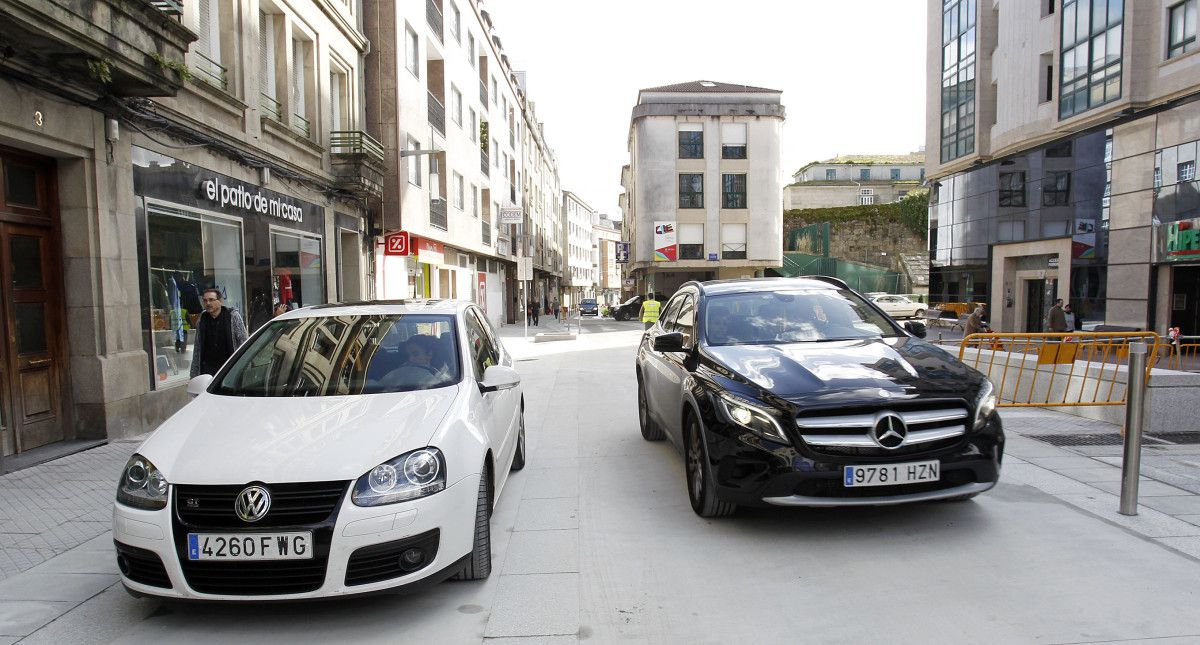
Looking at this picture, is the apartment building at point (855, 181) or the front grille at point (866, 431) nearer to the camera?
the front grille at point (866, 431)

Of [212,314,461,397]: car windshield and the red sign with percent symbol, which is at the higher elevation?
the red sign with percent symbol

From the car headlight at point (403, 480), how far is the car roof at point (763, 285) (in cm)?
327

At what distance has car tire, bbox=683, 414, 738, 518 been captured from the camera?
4355 mm

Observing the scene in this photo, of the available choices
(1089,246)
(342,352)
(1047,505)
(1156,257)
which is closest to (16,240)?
(342,352)

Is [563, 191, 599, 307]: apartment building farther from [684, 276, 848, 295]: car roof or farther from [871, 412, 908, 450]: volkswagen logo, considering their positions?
[871, 412, 908, 450]: volkswagen logo

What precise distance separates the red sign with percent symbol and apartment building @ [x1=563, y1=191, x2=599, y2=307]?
2285 inches

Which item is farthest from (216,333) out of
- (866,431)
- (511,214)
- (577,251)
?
(577,251)

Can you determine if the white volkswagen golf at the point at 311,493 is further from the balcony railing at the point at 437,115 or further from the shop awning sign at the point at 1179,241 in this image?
the shop awning sign at the point at 1179,241

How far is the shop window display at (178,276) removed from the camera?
8.42 m

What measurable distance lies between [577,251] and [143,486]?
94.6 m

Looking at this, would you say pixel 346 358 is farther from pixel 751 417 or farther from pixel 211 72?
pixel 211 72

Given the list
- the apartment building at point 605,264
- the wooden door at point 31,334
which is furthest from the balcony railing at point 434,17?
the apartment building at point 605,264

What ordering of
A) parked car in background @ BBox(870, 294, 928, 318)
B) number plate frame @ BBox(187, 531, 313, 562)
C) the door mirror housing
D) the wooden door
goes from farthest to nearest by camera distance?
parked car in background @ BBox(870, 294, 928, 318) < the wooden door < the door mirror housing < number plate frame @ BBox(187, 531, 313, 562)

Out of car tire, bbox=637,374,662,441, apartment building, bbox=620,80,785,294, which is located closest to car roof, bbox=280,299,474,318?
car tire, bbox=637,374,662,441
